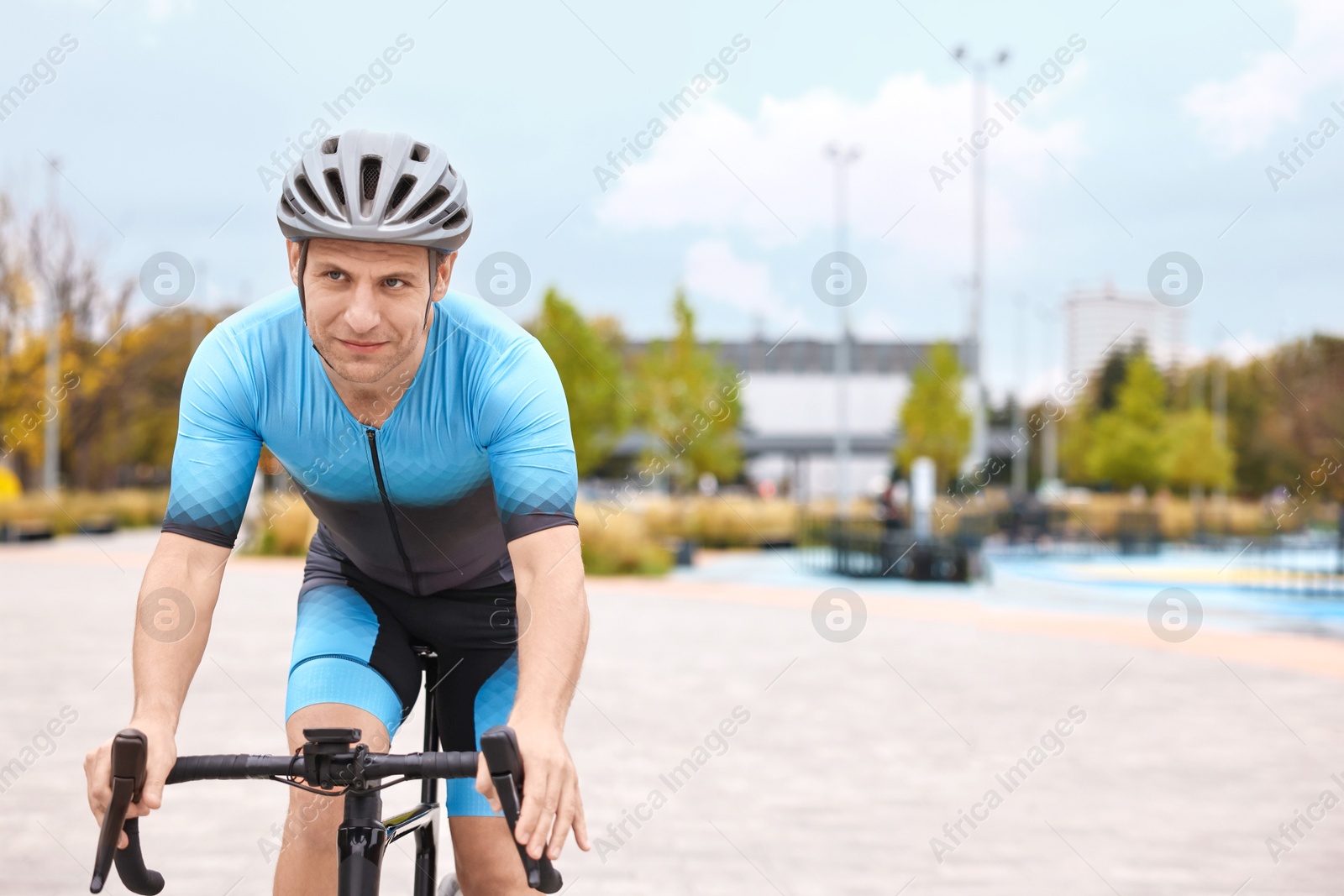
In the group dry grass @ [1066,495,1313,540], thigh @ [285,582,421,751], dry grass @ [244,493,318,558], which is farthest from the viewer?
dry grass @ [1066,495,1313,540]

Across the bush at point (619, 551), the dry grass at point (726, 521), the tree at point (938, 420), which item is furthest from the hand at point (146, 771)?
the tree at point (938, 420)

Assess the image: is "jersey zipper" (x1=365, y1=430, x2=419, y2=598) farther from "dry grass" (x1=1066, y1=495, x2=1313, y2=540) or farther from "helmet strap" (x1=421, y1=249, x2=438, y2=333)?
"dry grass" (x1=1066, y1=495, x2=1313, y2=540)

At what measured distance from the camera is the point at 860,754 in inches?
295

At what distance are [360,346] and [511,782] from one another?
32.7 inches

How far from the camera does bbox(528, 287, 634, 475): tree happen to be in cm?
3466

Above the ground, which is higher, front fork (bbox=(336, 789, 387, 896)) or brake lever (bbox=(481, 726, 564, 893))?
brake lever (bbox=(481, 726, 564, 893))

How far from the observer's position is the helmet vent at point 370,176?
222 centimetres

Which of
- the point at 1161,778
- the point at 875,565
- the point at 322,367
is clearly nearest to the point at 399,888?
the point at 322,367

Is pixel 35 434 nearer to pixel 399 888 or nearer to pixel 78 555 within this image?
pixel 78 555

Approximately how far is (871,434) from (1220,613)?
55812 millimetres

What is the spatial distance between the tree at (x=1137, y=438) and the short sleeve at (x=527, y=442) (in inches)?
2066

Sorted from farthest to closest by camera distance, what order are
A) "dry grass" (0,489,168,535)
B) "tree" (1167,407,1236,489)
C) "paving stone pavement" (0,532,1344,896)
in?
"tree" (1167,407,1236,489), "dry grass" (0,489,168,535), "paving stone pavement" (0,532,1344,896)

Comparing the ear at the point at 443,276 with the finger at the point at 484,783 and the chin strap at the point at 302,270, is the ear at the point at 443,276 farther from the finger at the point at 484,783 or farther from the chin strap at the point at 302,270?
the finger at the point at 484,783

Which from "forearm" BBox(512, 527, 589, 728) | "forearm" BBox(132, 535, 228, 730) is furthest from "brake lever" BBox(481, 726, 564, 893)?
"forearm" BBox(132, 535, 228, 730)
